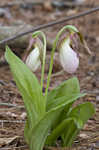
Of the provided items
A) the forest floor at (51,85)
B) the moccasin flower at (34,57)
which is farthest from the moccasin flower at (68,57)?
the forest floor at (51,85)

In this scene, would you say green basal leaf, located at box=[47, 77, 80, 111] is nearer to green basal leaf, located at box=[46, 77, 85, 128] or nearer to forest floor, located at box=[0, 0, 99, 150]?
green basal leaf, located at box=[46, 77, 85, 128]

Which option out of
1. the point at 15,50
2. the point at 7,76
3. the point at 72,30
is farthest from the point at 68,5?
the point at 72,30

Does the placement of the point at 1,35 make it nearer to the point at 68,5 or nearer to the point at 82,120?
the point at 82,120

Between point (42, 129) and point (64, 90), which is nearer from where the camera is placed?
point (42, 129)

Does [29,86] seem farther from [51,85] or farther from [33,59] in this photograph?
[51,85]

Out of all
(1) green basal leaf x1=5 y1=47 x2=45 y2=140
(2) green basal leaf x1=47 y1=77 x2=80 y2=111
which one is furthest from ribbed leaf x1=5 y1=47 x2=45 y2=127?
(2) green basal leaf x1=47 y1=77 x2=80 y2=111

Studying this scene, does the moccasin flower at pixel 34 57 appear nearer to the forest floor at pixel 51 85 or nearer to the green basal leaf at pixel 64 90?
the green basal leaf at pixel 64 90

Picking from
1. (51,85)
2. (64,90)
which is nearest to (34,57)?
(64,90)
